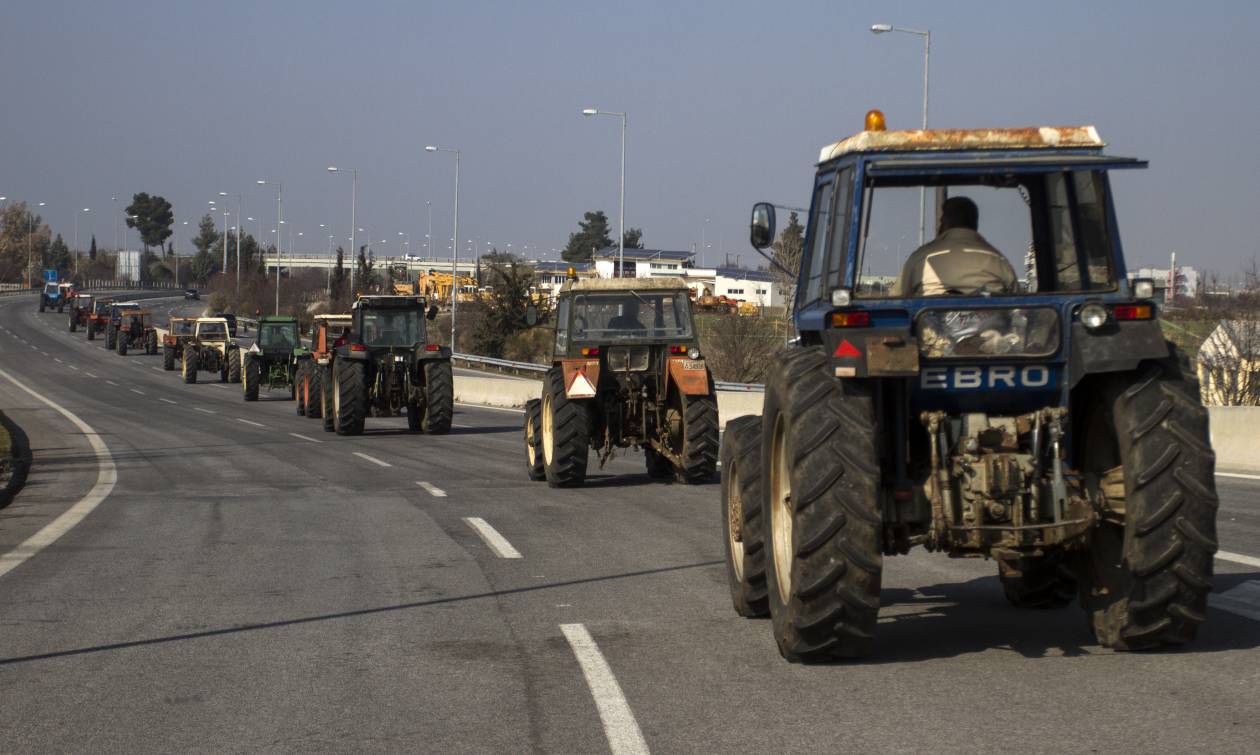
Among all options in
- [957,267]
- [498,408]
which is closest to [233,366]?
[498,408]

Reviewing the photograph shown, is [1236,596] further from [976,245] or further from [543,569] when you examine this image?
[543,569]

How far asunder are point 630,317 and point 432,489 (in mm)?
3187

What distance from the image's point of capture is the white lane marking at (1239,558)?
9991mm

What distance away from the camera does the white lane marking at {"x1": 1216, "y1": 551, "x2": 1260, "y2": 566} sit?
999cm

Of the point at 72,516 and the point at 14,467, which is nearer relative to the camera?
the point at 72,516

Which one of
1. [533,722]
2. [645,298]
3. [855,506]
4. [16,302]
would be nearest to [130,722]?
[533,722]

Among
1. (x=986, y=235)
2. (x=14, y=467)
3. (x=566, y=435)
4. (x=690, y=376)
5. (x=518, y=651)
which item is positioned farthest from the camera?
(x=14, y=467)

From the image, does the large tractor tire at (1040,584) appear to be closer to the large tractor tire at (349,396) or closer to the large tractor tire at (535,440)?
the large tractor tire at (535,440)

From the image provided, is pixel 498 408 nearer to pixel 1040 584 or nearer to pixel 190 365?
pixel 190 365

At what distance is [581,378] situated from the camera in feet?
55.1

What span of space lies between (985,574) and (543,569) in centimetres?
317

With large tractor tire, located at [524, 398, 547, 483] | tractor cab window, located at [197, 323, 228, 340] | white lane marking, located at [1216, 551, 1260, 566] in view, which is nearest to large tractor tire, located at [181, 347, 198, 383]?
tractor cab window, located at [197, 323, 228, 340]

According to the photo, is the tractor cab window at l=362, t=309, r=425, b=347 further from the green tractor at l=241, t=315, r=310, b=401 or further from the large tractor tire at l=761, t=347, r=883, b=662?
the large tractor tire at l=761, t=347, r=883, b=662

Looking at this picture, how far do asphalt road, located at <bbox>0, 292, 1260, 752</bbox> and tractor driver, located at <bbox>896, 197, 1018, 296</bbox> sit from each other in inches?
71.6
